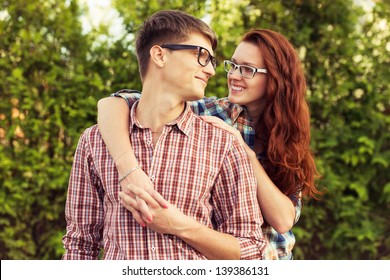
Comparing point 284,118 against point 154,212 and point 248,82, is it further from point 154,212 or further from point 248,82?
point 154,212

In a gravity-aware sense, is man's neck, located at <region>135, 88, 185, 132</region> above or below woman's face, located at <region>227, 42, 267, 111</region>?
below

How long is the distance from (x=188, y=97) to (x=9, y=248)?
3483 mm

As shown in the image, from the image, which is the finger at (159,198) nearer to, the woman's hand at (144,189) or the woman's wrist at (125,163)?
the woman's hand at (144,189)

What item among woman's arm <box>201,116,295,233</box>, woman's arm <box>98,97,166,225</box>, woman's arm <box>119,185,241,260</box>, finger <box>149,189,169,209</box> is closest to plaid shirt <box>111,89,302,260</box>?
woman's arm <box>201,116,295,233</box>

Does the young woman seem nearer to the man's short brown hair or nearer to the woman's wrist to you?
the man's short brown hair

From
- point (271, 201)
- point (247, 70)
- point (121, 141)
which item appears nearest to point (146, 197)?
point (121, 141)

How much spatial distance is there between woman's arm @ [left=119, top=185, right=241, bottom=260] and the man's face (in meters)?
0.43

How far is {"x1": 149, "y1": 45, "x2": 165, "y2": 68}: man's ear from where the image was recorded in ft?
8.41

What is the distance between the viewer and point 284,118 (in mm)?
3148

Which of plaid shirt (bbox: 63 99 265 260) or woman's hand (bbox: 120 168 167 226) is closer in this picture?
woman's hand (bbox: 120 168 167 226)

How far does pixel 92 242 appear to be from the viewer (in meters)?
2.63

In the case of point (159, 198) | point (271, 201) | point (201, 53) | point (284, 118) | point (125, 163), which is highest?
point (201, 53)

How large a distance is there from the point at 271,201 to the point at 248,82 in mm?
614

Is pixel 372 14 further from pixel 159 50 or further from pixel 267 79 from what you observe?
pixel 159 50
